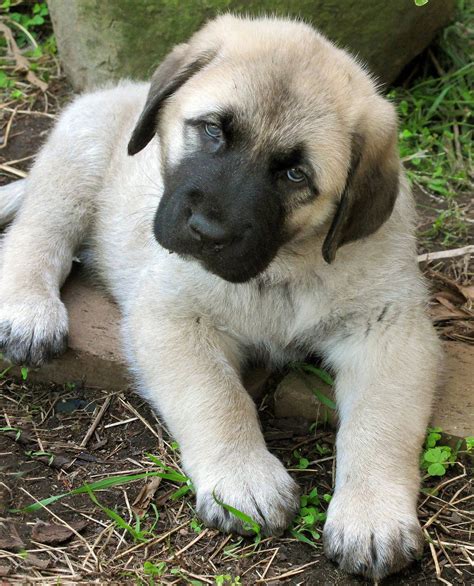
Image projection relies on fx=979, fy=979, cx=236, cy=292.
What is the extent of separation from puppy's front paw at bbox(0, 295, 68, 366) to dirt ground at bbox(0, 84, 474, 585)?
18 cm

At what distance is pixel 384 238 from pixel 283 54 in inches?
42.6

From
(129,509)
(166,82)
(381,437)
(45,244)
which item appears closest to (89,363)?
(45,244)

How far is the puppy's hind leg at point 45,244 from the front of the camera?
507 centimetres

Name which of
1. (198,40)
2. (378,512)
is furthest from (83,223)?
(378,512)

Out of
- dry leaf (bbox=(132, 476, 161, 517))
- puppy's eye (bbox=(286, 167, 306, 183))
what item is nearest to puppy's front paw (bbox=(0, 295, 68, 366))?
dry leaf (bbox=(132, 476, 161, 517))

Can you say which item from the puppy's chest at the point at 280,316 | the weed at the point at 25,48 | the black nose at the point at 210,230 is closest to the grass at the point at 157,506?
the puppy's chest at the point at 280,316

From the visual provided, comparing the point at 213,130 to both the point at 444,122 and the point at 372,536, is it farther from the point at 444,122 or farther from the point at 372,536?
the point at 444,122

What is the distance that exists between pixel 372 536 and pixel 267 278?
4.47 ft

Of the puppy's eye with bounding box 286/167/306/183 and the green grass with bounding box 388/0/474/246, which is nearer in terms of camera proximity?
the puppy's eye with bounding box 286/167/306/183

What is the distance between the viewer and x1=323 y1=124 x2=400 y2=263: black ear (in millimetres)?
4340

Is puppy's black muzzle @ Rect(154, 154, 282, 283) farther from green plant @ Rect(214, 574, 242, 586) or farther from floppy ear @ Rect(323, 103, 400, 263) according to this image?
green plant @ Rect(214, 574, 242, 586)

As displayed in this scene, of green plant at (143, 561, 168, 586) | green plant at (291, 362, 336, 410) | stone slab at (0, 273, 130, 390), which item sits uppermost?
green plant at (291, 362, 336, 410)

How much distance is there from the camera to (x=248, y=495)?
416cm

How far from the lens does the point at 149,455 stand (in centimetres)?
454
